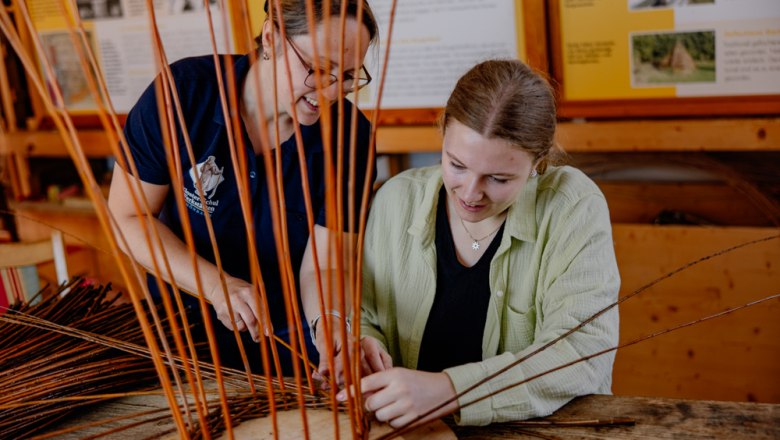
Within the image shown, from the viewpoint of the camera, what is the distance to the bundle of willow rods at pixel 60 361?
115 cm

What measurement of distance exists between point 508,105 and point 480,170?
4.9 inches

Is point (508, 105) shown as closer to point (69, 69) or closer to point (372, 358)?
point (372, 358)

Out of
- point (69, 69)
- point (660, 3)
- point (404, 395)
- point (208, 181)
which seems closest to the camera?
point (404, 395)

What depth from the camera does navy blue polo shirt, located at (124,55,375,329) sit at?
1479 millimetres

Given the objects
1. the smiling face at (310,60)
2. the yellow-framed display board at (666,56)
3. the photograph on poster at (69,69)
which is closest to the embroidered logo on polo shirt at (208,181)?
the smiling face at (310,60)

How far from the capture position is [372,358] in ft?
4.10

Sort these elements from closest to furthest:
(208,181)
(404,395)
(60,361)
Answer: (404,395), (60,361), (208,181)

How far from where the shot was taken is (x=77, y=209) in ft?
11.2

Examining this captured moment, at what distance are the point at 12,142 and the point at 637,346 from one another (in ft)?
9.76

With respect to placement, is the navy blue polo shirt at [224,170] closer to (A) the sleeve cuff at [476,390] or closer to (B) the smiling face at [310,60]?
(B) the smiling face at [310,60]

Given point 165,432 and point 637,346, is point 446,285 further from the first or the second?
point 637,346

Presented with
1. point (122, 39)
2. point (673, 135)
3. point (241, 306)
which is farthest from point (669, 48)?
point (122, 39)

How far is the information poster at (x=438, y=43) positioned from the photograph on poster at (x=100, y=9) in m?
1.24

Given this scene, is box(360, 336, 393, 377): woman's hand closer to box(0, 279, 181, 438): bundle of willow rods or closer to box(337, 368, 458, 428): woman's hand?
box(337, 368, 458, 428): woman's hand
